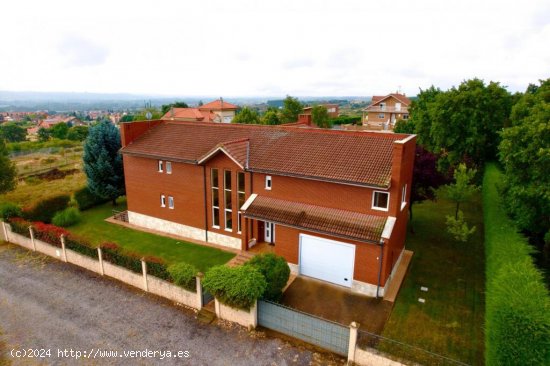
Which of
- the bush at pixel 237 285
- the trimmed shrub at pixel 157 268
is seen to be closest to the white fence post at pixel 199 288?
the bush at pixel 237 285

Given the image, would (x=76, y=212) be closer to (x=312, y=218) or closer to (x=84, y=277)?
(x=84, y=277)

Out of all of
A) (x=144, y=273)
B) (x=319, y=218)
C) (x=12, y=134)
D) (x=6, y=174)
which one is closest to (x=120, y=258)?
(x=144, y=273)

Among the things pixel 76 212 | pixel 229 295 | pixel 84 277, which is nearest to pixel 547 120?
pixel 229 295

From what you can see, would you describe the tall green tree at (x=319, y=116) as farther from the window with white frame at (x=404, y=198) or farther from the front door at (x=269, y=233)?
the window with white frame at (x=404, y=198)

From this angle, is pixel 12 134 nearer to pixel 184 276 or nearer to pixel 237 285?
pixel 184 276

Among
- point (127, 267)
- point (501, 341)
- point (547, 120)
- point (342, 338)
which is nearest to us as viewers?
point (501, 341)

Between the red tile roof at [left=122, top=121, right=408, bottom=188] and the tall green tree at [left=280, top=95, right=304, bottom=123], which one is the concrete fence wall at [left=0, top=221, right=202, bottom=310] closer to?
the red tile roof at [left=122, top=121, right=408, bottom=188]
